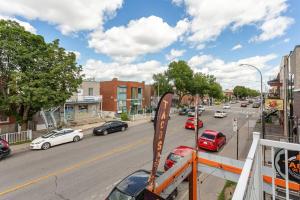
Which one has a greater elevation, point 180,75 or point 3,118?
point 180,75

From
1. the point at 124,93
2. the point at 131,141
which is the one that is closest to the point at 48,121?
the point at 131,141

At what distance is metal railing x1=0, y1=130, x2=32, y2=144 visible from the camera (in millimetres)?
17422

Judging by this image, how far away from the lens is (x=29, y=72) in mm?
16750

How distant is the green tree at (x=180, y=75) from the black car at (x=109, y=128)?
75.5 feet

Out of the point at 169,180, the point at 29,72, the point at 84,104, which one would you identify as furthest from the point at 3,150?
the point at 84,104

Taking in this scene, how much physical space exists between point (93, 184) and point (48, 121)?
724 inches

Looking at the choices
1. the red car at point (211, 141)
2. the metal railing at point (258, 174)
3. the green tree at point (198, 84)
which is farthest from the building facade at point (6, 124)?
the green tree at point (198, 84)

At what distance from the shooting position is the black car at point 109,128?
21248mm

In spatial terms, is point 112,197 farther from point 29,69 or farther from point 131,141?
point 29,69

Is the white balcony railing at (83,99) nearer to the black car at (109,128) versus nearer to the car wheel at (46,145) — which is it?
the black car at (109,128)

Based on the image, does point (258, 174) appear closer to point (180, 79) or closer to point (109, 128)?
point (109, 128)

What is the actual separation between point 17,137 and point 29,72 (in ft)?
21.0

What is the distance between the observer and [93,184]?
32.1 feet

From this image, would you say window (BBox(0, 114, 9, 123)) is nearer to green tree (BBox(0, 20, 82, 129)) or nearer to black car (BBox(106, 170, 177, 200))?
green tree (BBox(0, 20, 82, 129))
